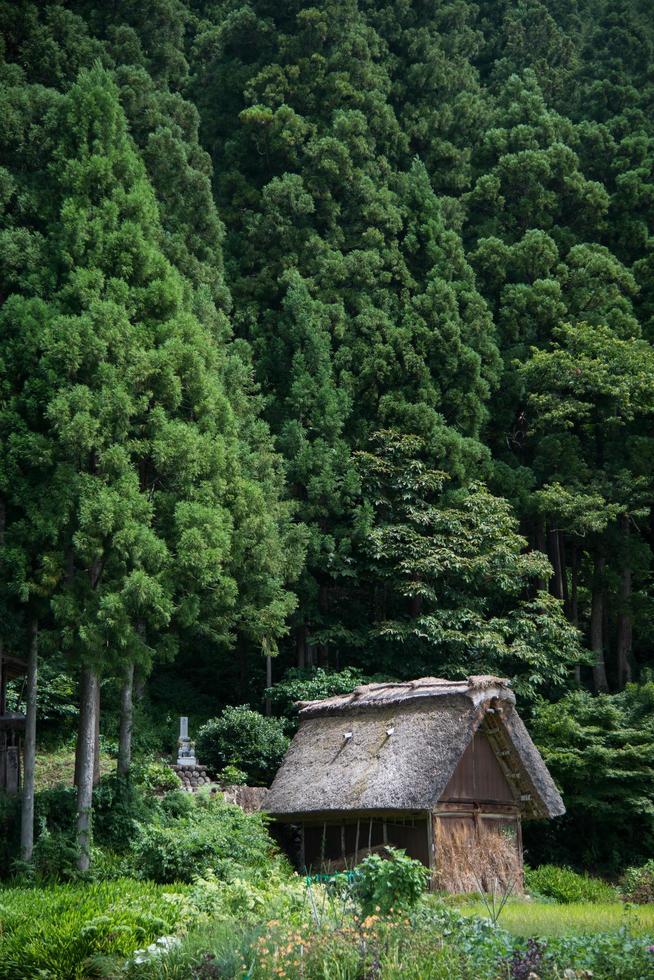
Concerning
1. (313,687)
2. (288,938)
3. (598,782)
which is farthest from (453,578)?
(288,938)

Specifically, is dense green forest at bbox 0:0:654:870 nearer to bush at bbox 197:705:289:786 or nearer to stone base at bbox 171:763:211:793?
bush at bbox 197:705:289:786

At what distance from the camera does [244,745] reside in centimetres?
2158

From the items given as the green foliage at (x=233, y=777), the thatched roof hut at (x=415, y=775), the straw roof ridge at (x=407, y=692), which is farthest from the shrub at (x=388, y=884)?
the green foliage at (x=233, y=777)

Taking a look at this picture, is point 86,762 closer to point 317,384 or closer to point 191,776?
point 191,776

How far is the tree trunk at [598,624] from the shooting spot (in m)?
27.9

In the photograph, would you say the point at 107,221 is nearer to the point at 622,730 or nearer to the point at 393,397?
the point at 393,397

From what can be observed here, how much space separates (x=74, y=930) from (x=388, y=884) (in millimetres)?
3046

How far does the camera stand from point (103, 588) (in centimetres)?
1659

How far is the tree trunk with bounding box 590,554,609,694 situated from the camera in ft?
91.5

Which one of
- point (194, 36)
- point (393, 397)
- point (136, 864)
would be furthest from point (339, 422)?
point (194, 36)

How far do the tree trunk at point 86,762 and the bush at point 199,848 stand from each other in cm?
73

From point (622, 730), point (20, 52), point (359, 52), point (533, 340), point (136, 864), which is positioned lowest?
point (136, 864)

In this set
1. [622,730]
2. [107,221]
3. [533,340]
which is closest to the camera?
[107,221]

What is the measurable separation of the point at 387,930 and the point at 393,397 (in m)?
21.1
